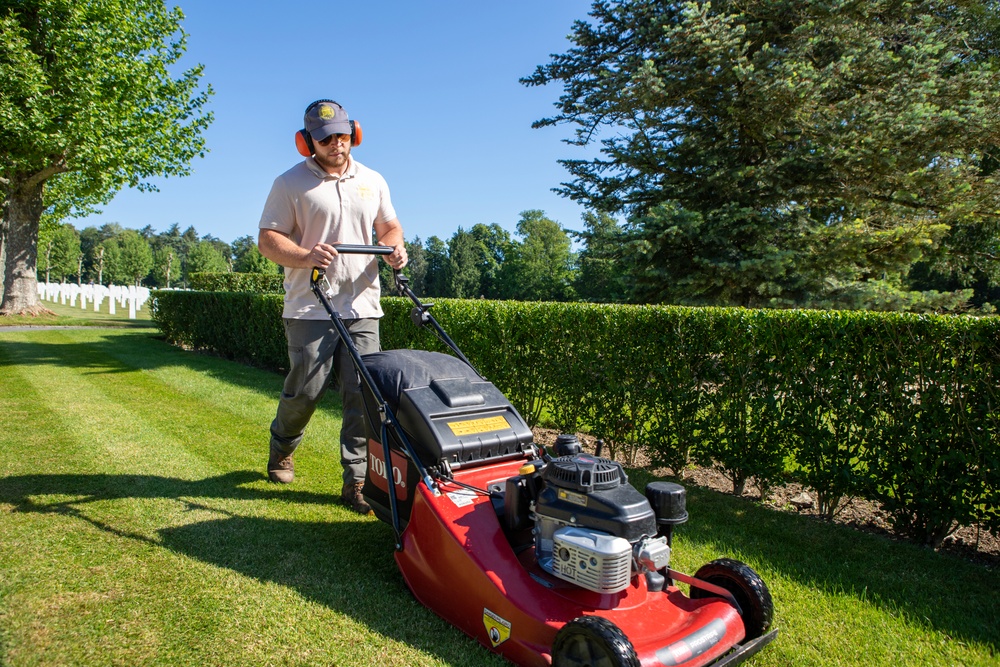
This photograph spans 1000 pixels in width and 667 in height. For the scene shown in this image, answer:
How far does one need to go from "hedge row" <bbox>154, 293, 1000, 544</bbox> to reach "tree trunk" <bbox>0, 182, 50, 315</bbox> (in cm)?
1959

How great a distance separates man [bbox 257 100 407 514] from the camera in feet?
12.6

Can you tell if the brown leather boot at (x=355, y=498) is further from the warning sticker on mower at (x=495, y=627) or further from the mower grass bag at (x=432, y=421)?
the warning sticker on mower at (x=495, y=627)

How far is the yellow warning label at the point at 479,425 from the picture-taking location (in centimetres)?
308

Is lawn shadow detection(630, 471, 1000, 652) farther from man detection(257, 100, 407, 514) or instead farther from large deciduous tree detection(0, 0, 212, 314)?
large deciduous tree detection(0, 0, 212, 314)

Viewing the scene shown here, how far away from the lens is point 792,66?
8703 millimetres

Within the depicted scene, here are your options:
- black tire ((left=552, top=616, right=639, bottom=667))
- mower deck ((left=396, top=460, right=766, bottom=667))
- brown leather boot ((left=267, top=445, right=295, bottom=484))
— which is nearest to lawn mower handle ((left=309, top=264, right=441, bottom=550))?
mower deck ((left=396, top=460, right=766, bottom=667))

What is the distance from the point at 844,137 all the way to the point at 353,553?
860 centimetres

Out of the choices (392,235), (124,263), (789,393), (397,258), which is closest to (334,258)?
(397,258)

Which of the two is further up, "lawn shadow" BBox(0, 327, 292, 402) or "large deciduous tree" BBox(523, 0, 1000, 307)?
"large deciduous tree" BBox(523, 0, 1000, 307)

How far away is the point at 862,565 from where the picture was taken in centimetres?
360

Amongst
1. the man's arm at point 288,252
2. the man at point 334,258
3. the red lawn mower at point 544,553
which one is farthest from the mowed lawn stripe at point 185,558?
the man's arm at point 288,252

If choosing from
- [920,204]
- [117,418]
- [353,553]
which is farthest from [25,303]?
[920,204]

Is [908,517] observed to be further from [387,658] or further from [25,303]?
[25,303]

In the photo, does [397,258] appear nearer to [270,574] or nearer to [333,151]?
[333,151]
